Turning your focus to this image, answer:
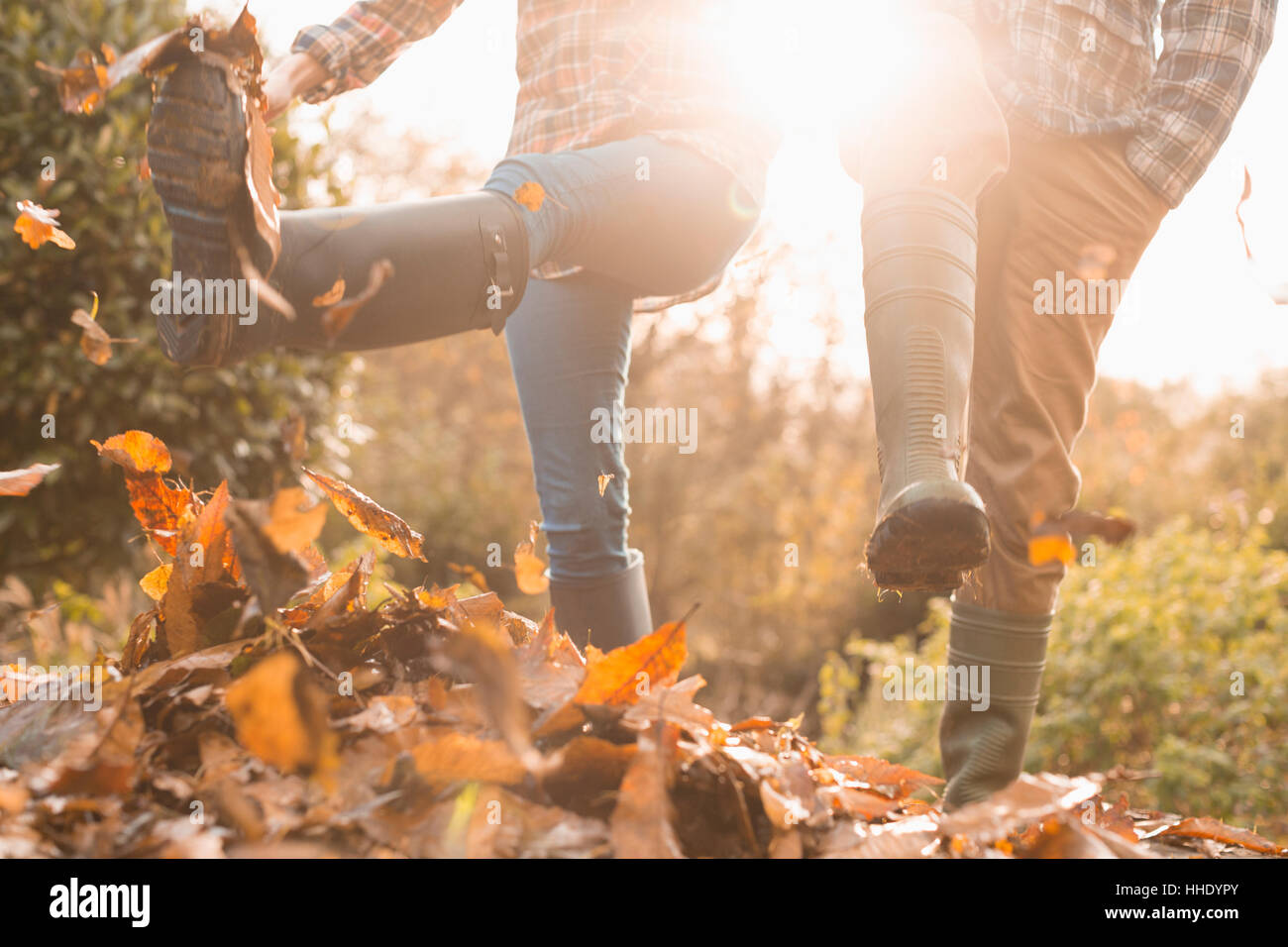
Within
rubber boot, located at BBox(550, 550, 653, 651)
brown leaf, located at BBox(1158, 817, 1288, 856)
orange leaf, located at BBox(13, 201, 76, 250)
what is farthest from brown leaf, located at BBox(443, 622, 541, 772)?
rubber boot, located at BBox(550, 550, 653, 651)

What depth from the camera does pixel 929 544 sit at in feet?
3.93

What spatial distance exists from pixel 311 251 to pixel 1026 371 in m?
1.31

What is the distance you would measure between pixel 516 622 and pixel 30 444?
9.90 ft

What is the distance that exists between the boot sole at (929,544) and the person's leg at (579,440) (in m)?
0.89

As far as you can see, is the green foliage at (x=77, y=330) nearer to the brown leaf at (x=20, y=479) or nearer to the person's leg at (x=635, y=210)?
the person's leg at (x=635, y=210)

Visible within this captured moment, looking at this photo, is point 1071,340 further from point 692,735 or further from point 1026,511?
point 692,735

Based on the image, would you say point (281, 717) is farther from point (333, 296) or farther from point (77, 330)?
point (77, 330)

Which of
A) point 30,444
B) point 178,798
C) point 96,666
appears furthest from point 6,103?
point 178,798

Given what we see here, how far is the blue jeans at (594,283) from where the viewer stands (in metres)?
1.54

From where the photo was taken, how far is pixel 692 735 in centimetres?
95

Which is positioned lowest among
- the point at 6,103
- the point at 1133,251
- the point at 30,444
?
the point at 30,444

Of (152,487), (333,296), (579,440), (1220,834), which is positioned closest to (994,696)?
(1220,834)

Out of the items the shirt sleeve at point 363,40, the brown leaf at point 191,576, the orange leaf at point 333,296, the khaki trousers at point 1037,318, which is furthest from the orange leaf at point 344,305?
the khaki trousers at point 1037,318

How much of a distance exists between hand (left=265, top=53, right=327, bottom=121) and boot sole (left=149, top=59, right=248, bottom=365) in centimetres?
49
